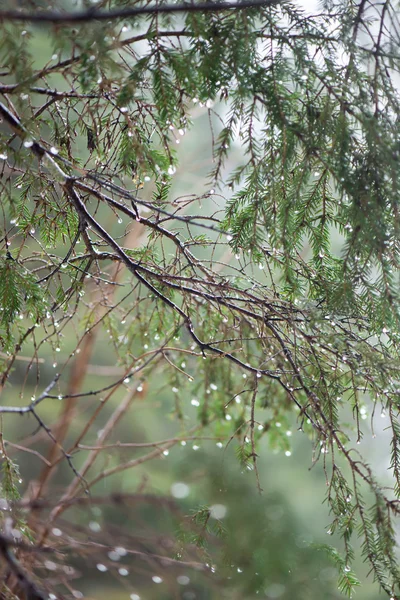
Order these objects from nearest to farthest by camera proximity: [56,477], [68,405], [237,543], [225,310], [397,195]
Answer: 1. [397,195]
2. [225,310]
3. [237,543]
4. [68,405]
5. [56,477]

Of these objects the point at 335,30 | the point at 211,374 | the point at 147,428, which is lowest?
the point at 211,374

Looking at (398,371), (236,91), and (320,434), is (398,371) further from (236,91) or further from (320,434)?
(236,91)

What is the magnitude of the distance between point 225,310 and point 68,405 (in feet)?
5.68

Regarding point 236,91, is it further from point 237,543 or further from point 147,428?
point 147,428

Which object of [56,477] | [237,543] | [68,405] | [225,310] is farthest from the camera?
[56,477]

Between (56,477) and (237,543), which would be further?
(56,477)

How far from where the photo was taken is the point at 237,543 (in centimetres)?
185

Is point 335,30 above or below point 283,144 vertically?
above

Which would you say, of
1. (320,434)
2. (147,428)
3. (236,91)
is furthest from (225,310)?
(147,428)

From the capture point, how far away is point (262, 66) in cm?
115

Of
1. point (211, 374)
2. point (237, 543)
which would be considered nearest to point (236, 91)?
point (211, 374)

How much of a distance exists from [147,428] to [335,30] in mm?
3100

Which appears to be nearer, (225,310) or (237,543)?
(225,310)

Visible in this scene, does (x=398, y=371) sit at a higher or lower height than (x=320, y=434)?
higher
